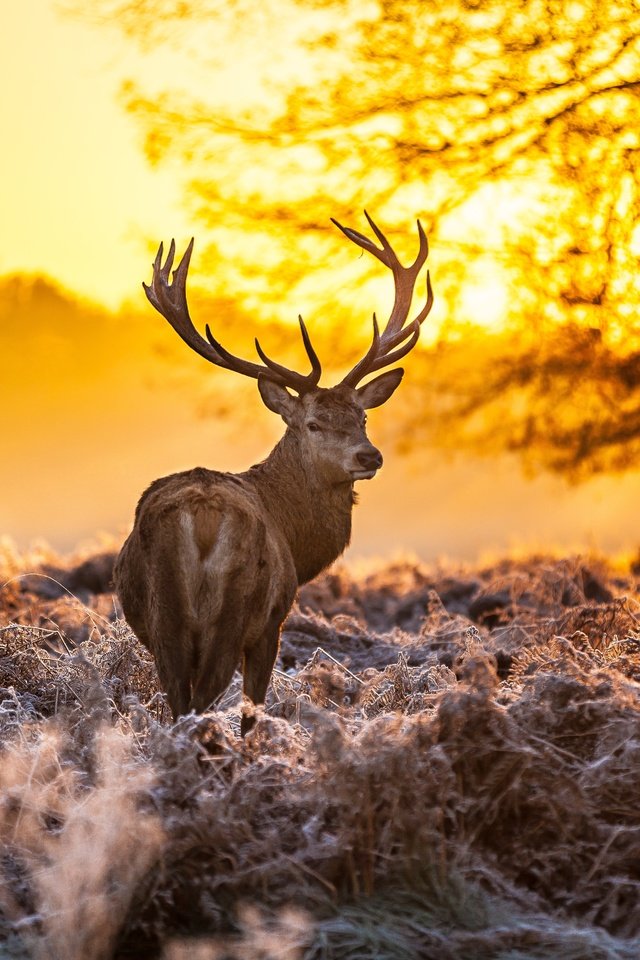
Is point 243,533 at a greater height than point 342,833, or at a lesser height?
greater

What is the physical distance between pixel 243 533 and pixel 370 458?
68.9 inches

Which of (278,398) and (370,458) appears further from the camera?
(278,398)

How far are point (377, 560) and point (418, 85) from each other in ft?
29.3

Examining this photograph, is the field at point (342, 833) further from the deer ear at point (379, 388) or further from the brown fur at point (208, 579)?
the deer ear at point (379, 388)

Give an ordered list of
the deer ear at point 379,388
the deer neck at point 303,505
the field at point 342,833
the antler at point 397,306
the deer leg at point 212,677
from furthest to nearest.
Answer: the antler at point 397,306
the deer ear at point 379,388
the deer neck at point 303,505
the deer leg at point 212,677
the field at point 342,833

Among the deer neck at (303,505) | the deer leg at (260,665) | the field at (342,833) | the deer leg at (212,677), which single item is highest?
the deer neck at (303,505)

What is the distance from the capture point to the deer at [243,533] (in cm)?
747

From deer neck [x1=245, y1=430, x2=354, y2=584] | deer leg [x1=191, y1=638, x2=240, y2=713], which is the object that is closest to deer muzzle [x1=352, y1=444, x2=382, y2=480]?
deer neck [x1=245, y1=430, x2=354, y2=584]

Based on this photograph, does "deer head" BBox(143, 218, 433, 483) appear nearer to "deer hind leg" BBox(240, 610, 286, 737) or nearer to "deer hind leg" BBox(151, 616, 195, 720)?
"deer hind leg" BBox(240, 610, 286, 737)

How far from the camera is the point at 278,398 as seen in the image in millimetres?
9609

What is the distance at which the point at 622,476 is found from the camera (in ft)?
57.5

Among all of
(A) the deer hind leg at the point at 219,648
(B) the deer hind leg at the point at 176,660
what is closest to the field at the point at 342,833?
(B) the deer hind leg at the point at 176,660

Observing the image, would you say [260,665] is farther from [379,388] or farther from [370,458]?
[379,388]

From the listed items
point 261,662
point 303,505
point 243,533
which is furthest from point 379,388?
point 243,533
